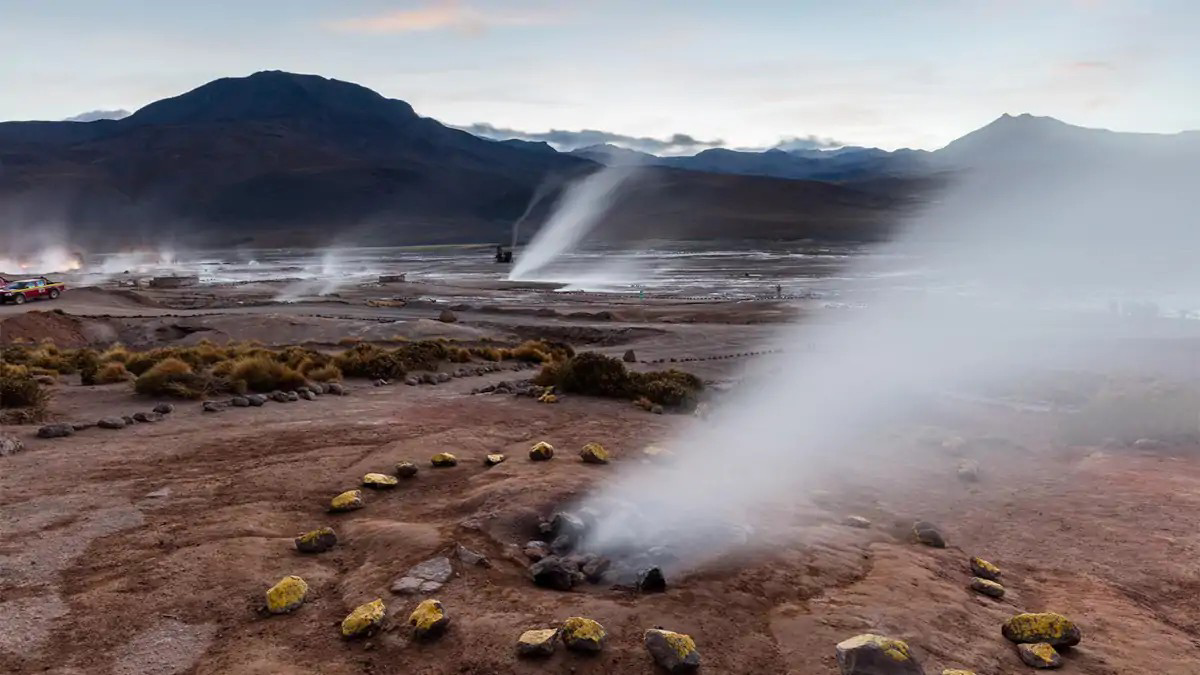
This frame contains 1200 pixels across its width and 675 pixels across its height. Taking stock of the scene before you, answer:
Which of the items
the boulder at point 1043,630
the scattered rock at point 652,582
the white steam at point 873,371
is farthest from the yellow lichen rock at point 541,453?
the boulder at point 1043,630

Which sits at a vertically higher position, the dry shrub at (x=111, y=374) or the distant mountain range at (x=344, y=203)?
the distant mountain range at (x=344, y=203)

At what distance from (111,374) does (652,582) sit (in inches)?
502

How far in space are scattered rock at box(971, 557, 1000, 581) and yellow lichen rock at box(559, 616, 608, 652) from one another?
361 centimetres

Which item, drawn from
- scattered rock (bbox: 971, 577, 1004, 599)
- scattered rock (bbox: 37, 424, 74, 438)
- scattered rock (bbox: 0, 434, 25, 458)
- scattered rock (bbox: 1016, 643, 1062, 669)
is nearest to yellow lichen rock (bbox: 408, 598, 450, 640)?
scattered rock (bbox: 1016, 643, 1062, 669)

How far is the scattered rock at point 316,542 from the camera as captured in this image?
6441 millimetres

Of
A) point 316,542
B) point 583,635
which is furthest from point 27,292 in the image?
point 583,635

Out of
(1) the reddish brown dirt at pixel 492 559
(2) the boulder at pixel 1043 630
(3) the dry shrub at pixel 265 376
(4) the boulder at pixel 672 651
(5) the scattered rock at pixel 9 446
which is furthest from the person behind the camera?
(3) the dry shrub at pixel 265 376

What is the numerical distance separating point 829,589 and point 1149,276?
48.8 metres

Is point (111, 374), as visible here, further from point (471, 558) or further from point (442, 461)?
point (471, 558)

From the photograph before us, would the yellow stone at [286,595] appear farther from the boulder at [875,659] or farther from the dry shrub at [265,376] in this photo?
the dry shrub at [265,376]

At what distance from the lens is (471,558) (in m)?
6.13

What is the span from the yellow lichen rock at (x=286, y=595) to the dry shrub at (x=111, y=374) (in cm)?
1108

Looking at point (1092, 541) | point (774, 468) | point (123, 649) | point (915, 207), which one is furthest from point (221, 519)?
point (915, 207)

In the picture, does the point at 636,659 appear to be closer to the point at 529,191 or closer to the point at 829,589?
the point at 829,589
